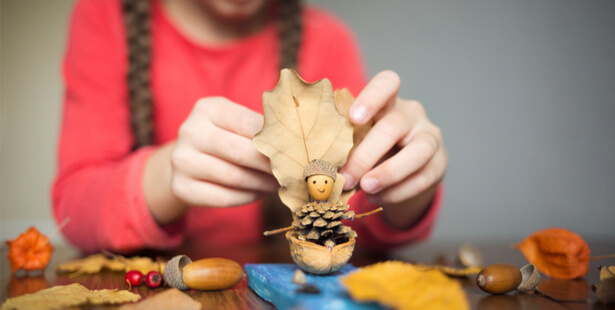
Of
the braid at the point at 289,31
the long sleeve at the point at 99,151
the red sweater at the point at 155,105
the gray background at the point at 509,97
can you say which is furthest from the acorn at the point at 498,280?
the gray background at the point at 509,97

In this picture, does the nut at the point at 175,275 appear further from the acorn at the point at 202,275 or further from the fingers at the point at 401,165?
the fingers at the point at 401,165

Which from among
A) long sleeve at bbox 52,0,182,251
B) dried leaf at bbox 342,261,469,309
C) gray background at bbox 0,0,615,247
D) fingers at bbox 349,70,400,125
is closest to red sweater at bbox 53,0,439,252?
long sleeve at bbox 52,0,182,251

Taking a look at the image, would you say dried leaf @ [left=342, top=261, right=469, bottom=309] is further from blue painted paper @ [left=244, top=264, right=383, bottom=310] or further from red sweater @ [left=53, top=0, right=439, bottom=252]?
red sweater @ [left=53, top=0, right=439, bottom=252]

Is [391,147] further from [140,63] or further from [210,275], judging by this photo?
[140,63]

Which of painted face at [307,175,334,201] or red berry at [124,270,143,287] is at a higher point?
painted face at [307,175,334,201]

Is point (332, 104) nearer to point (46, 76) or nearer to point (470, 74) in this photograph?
point (470, 74)

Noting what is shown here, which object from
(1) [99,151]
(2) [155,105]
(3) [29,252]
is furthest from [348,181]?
(2) [155,105]

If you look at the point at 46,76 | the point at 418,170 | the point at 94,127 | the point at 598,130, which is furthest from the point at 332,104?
the point at 46,76
